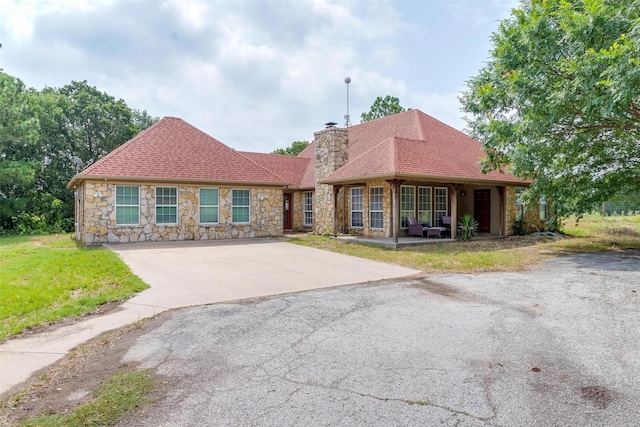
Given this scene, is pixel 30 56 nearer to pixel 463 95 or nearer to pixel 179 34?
pixel 179 34

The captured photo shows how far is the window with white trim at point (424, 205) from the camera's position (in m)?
17.2

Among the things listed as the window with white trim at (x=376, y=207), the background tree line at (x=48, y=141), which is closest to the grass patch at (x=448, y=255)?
the window with white trim at (x=376, y=207)

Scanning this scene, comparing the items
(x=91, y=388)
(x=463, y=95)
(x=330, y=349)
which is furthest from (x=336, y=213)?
(x=91, y=388)

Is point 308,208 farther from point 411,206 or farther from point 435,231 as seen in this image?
point 435,231

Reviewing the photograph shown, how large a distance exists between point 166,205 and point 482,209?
1436 cm

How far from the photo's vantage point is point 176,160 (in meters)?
16.9

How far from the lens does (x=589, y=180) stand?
47.2ft

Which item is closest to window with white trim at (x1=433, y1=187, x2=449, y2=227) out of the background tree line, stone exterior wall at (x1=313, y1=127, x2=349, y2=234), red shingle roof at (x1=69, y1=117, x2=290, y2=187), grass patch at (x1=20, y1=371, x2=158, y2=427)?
stone exterior wall at (x1=313, y1=127, x2=349, y2=234)

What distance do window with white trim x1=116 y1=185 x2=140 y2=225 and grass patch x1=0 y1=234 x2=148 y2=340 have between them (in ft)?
13.3

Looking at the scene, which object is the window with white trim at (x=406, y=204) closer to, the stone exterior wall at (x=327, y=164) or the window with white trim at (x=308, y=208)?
the stone exterior wall at (x=327, y=164)

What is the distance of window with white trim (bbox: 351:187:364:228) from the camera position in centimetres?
1779

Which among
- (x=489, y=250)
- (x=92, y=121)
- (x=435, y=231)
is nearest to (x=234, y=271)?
(x=489, y=250)

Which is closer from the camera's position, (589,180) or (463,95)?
(589,180)

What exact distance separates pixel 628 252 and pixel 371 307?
37.2 ft
